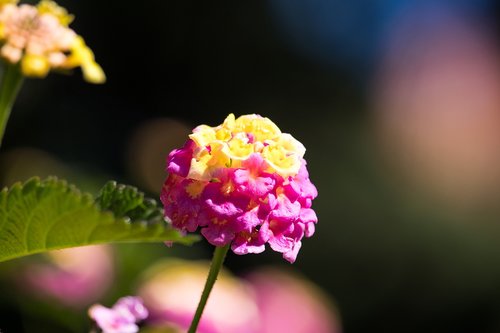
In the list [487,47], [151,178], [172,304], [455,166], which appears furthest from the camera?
[487,47]

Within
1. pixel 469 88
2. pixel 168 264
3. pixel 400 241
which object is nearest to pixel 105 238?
pixel 168 264

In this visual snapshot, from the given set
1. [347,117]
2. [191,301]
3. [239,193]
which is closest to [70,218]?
[239,193]

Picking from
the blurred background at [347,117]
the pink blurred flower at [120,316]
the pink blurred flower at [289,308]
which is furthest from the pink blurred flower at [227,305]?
the blurred background at [347,117]

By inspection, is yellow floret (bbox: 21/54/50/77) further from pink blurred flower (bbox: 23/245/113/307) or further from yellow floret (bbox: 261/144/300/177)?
pink blurred flower (bbox: 23/245/113/307)

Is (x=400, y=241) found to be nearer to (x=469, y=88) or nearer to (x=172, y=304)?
(x=469, y=88)

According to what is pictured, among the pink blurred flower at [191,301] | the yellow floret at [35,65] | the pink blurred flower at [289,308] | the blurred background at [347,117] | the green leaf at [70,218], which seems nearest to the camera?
the green leaf at [70,218]

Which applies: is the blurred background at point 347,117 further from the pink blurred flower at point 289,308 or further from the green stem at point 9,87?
the green stem at point 9,87

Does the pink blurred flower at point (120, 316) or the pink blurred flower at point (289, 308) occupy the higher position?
the pink blurred flower at point (120, 316)
